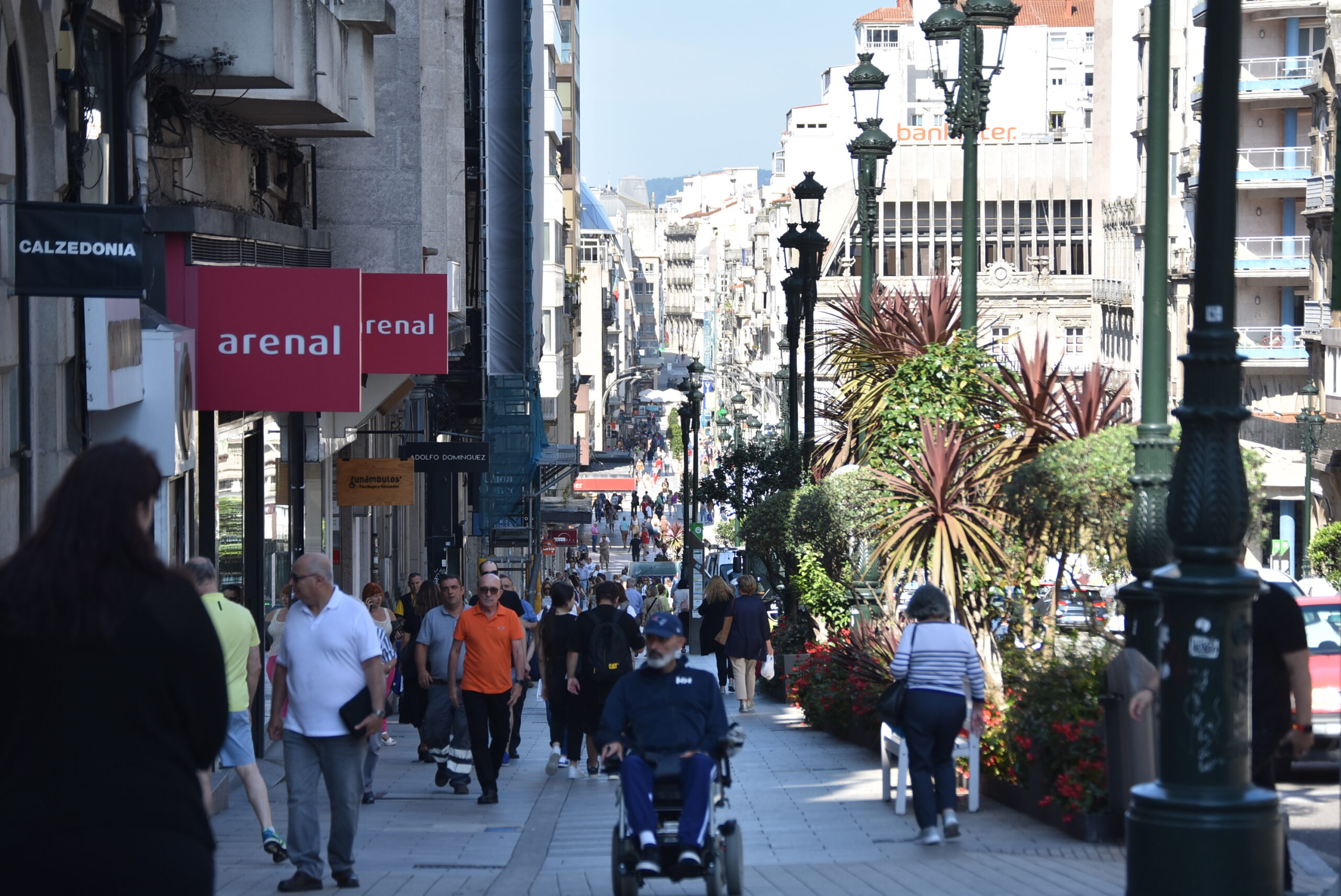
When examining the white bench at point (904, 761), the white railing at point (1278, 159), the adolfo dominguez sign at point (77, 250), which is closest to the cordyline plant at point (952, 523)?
the white bench at point (904, 761)

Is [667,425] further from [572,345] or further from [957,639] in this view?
[957,639]

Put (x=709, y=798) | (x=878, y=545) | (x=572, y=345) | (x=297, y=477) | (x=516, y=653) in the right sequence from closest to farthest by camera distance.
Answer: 1. (x=709, y=798)
2. (x=516, y=653)
3. (x=878, y=545)
4. (x=297, y=477)
5. (x=572, y=345)

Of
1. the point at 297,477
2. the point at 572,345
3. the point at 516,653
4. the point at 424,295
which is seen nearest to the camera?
the point at 516,653

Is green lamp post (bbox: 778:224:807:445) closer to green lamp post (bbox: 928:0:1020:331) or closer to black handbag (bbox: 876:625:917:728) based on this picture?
green lamp post (bbox: 928:0:1020:331)

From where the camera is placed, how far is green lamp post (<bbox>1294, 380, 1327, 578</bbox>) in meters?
44.9

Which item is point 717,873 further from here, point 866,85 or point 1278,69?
point 1278,69

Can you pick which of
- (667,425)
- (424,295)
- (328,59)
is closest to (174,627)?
(328,59)

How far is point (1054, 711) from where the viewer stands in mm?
9805

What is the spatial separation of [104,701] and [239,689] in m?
5.88

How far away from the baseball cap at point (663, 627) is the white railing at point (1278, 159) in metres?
54.9

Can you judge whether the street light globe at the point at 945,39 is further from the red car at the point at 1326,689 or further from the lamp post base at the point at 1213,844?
the lamp post base at the point at 1213,844

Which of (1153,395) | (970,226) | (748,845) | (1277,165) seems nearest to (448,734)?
(748,845)

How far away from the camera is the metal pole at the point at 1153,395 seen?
29.9 ft

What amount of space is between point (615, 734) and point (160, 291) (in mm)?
6573
